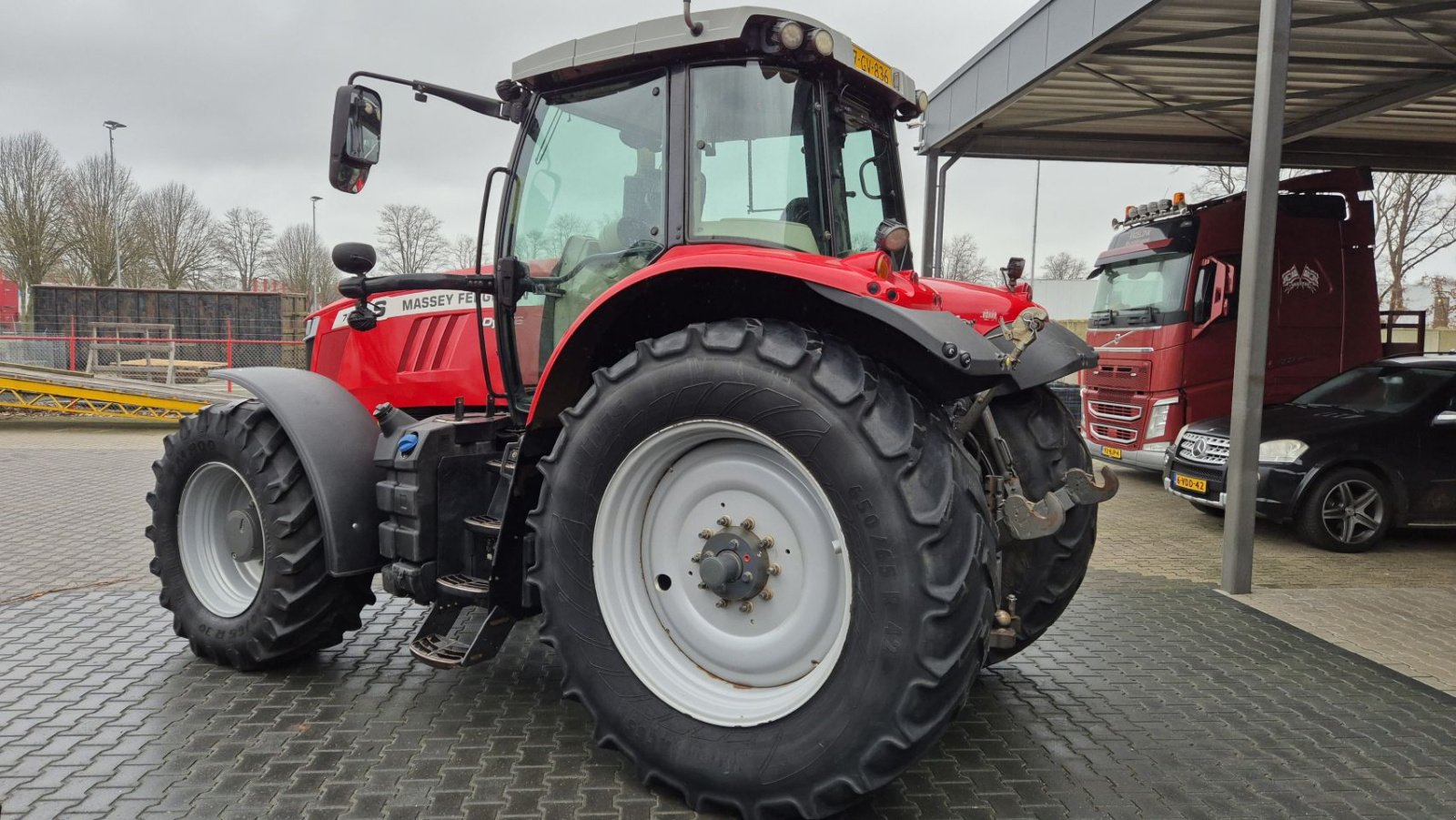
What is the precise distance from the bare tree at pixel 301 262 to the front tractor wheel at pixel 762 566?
42.8 m

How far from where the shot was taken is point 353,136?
333 cm

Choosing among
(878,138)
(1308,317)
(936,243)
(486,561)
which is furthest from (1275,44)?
(936,243)

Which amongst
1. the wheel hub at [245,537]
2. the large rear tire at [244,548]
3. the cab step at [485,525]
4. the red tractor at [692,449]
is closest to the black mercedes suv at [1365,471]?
the red tractor at [692,449]

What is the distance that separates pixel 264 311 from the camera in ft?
76.2

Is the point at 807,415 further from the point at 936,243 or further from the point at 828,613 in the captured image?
the point at 936,243

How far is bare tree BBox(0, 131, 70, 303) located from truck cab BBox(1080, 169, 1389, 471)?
120 feet

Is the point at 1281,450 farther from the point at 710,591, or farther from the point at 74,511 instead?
the point at 74,511

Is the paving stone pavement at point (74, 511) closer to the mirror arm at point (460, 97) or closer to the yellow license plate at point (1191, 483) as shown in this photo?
the mirror arm at point (460, 97)

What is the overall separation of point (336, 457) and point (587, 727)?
1.46m

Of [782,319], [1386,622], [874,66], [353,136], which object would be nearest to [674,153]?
[782,319]

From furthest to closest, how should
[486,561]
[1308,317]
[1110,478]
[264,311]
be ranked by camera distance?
1. [264,311]
2. [1308,317]
3. [486,561]
4. [1110,478]

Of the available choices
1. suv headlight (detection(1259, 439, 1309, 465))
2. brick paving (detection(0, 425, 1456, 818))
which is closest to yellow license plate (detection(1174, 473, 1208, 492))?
suv headlight (detection(1259, 439, 1309, 465))

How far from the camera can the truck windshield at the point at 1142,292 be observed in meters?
9.63

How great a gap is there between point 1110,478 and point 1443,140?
11.9m
